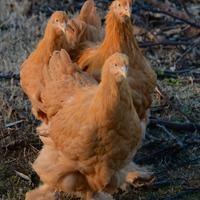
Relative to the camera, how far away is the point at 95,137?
3.99 metres

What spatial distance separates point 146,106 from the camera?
15.4 feet

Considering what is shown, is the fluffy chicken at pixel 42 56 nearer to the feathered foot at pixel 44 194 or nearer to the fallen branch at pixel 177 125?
the feathered foot at pixel 44 194

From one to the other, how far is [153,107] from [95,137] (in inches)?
75.0

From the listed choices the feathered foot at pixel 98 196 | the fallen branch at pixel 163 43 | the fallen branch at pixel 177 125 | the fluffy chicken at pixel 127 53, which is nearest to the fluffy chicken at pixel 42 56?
the fluffy chicken at pixel 127 53

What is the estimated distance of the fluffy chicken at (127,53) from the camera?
4.57 metres

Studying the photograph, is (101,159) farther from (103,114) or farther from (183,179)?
(183,179)

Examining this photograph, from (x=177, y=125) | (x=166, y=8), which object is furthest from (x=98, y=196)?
(x=166, y=8)

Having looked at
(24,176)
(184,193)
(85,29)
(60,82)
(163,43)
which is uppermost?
(85,29)

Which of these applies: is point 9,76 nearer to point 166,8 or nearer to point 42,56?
point 42,56

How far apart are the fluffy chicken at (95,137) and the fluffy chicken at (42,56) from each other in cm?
45

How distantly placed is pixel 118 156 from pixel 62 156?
398 millimetres

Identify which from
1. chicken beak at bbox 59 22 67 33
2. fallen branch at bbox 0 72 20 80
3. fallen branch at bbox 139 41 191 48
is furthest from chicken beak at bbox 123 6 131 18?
fallen branch at bbox 139 41 191 48

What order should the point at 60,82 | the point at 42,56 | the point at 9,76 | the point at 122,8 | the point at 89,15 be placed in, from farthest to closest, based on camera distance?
the point at 9,76
the point at 89,15
the point at 42,56
the point at 122,8
the point at 60,82

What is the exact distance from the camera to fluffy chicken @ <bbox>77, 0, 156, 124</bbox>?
4.57 metres
